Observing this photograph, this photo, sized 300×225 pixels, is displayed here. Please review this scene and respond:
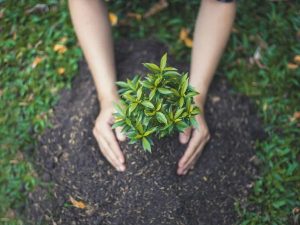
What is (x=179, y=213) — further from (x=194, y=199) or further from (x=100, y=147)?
(x=100, y=147)

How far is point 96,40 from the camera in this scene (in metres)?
2.86

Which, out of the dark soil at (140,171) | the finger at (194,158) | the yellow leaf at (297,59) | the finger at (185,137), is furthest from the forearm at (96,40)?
the yellow leaf at (297,59)

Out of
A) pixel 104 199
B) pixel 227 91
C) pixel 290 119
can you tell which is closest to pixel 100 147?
pixel 104 199

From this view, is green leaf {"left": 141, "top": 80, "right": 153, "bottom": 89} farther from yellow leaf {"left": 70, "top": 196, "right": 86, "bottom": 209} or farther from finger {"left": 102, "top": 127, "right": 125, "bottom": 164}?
yellow leaf {"left": 70, "top": 196, "right": 86, "bottom": 209}

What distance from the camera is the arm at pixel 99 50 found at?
108 inches

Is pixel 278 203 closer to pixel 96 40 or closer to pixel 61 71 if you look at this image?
pixel 96 40

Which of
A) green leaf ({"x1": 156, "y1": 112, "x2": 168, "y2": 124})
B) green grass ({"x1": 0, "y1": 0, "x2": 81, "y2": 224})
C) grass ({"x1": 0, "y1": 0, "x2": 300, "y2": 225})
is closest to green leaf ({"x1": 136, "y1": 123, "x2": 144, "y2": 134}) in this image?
green leaf ({"x1": 156, "y1": 112, "x2": 168, "y2": 124})

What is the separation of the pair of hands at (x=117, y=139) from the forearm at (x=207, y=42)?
0.24 metres

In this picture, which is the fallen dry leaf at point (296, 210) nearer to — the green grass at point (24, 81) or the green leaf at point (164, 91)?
the green leaf at point (164, 91)

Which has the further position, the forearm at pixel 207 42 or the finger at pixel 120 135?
the forearm at pixel 207 42

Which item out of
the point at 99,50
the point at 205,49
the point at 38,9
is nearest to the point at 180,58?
the point at 205,49

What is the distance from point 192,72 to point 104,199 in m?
0.95

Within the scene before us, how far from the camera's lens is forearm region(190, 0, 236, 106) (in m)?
2.79

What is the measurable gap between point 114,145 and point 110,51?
0.67 m
